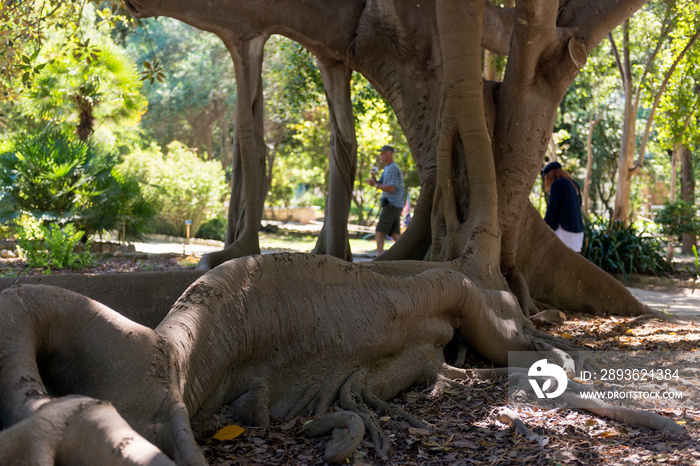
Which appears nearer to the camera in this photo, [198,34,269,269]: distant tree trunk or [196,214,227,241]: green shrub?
[198,34,269,269]: distant tree trunk

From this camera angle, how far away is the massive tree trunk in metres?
2.92

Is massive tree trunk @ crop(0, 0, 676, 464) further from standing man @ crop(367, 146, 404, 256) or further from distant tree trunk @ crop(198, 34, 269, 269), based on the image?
standing man @ crop(367, 146, 404, 256)

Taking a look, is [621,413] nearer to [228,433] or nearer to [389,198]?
[228,433]

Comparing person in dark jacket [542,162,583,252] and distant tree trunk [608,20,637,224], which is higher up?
distant tree trunk [608,20,637,224]

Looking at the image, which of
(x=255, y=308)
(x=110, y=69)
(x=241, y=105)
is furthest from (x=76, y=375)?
(x=110, y=69)

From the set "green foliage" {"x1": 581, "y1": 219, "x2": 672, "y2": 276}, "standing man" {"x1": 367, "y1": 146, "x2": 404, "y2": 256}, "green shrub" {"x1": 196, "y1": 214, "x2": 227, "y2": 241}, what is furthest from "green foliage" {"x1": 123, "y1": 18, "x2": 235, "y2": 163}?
"green foliage" {"x1": 581, "y1": 219, "x2": 672, "y2": 276}

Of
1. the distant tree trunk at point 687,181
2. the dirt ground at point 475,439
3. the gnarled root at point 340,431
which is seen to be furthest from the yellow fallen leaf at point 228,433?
the distant tree trunk at point 687,181

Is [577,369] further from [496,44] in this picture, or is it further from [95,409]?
[496,44]

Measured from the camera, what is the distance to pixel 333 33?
6770 mm

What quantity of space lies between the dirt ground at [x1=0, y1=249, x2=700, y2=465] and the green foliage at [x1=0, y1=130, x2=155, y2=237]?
8.51 meters

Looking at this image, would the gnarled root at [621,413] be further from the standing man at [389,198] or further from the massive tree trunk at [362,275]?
the standing man at [389,198]

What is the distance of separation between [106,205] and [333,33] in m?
6.36

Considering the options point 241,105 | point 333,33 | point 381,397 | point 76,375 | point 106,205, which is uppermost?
point 333,33

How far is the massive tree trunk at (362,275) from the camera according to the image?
2.92m
